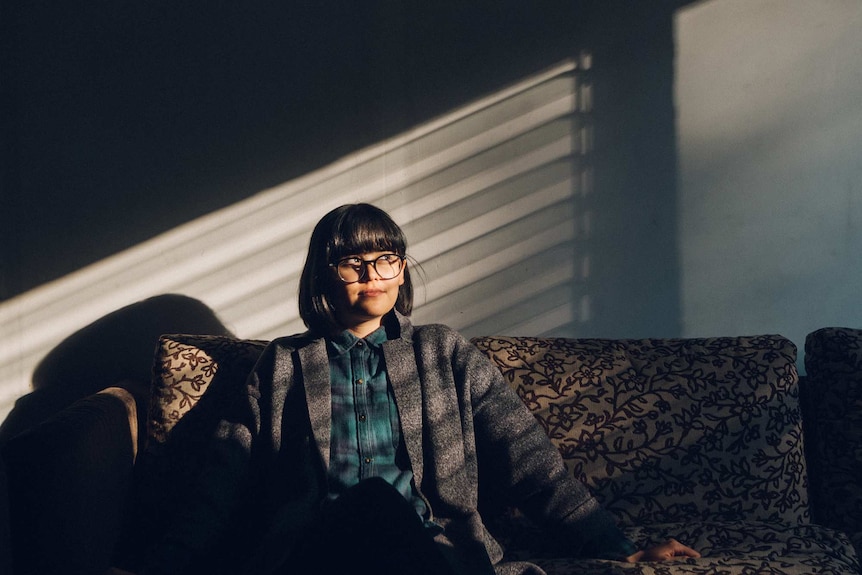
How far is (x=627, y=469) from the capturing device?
5.84ft

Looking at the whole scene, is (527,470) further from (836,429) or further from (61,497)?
(61,497)

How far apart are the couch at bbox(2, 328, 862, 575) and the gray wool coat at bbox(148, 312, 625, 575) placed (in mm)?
109

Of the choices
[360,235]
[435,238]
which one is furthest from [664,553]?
[435,238]

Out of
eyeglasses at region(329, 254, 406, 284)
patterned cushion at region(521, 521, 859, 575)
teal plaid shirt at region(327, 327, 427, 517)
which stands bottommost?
patterned cushion at region(521, 521, 859, 575)

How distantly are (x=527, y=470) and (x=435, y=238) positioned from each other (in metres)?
0.78

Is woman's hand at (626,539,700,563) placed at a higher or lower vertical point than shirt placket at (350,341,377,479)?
lower

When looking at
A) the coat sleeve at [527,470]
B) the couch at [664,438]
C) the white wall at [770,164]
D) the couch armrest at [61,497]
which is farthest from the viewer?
the white wall at [770,164]

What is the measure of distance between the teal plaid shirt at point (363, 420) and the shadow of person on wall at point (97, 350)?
0.68 m

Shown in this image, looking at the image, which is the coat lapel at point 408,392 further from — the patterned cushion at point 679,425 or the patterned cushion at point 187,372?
the patterned cushion at point 187,372

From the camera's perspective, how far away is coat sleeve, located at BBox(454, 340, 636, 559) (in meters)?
1.61

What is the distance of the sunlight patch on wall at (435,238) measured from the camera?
221 centimetres

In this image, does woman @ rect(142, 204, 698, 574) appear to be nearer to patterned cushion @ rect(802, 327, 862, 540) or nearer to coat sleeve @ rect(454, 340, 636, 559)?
coat sleeve @ rect(454, 340, 636, 559)

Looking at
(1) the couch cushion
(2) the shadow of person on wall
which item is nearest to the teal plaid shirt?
(1) the couch cushion

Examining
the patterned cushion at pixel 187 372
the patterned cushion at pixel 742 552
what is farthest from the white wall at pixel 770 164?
the patterned cushion at pixel 187 372
